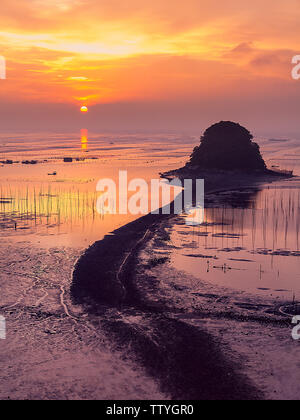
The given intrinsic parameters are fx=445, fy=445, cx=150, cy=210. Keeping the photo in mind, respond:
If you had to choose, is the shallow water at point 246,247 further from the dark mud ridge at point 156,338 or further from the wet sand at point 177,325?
the dark mud ridge at point 156,338

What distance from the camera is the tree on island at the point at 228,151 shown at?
241ft

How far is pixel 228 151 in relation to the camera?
73.9 metres

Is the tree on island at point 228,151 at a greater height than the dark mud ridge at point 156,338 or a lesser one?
greater

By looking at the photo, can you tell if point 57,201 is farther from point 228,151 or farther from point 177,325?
point 228,151

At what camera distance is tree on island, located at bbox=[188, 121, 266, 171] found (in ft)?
241

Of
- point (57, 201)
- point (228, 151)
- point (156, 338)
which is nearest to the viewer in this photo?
point (156, 338)

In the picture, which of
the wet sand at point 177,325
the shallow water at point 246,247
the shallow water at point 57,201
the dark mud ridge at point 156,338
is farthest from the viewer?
the shallow water at point 57,201

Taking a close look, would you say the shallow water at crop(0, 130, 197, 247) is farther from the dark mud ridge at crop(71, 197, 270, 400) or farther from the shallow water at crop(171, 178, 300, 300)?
the shallow water at crop(171, 178, 300, 300)

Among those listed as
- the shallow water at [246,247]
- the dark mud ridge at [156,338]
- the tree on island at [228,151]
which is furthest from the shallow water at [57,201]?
the tree on island at [228,151]

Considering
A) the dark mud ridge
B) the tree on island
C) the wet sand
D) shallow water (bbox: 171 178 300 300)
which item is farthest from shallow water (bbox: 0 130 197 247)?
the tree on island

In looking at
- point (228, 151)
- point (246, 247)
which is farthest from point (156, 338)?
point (228, 151)

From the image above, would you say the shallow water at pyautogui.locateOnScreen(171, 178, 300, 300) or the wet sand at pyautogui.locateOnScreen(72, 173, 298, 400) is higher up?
the shallow water at pyautogui.locateOnScreen(171, 178, 300, 300)

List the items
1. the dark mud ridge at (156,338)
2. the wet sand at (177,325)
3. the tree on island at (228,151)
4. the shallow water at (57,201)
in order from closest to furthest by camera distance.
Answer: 1. the dark mud ridge at (156,338)
2. the wet sand at (177,325)
3. the shallow water at (57,201)
4. the tree on island at (228,151)
